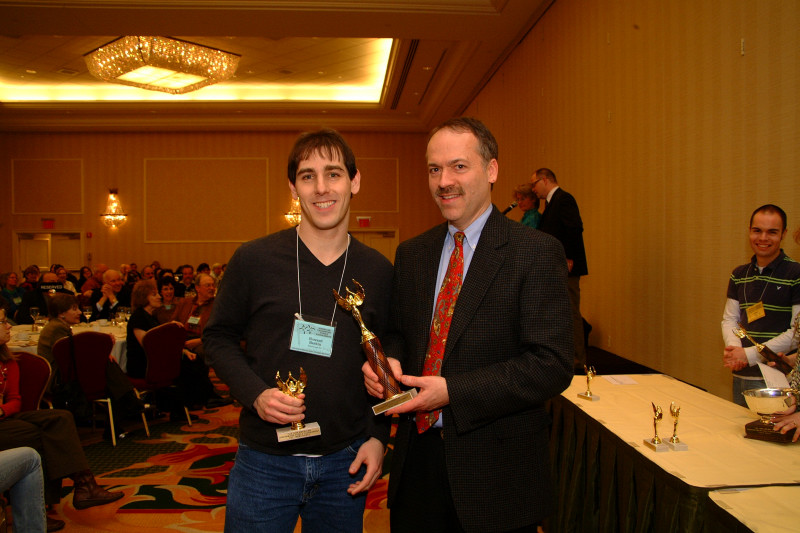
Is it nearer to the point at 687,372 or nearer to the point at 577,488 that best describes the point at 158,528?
the point at 577,488

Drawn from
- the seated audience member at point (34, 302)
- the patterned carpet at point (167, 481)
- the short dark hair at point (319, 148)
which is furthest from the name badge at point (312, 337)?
the seated audience member at point (34, 302)

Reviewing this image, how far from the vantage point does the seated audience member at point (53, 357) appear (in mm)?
4623

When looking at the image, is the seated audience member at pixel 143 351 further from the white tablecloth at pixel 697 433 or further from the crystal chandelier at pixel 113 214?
the crystal chandelier at pixel 113 214

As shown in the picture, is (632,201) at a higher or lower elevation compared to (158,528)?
higher

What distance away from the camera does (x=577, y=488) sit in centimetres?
252

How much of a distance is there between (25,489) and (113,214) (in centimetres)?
1173

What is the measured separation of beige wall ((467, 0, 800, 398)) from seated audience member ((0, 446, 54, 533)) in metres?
4.25

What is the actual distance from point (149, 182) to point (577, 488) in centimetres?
1366

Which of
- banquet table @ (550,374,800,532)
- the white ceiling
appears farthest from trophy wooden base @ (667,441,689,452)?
the white ceiling

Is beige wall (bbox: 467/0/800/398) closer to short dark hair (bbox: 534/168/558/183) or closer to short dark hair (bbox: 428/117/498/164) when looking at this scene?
short dark hair (bbox: 534/168/558/183)

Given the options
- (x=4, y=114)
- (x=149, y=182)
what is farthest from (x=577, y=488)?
(x=4, y=114)

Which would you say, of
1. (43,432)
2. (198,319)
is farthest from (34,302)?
(43,432)

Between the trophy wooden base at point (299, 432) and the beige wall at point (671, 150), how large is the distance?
328cm

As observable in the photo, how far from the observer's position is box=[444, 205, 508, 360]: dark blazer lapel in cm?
146
